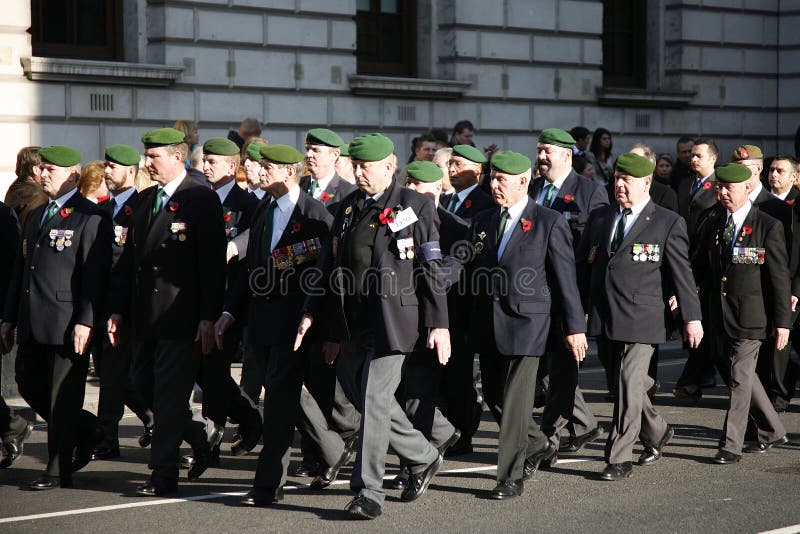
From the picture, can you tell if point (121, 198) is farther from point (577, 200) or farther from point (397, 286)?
point (577, 200)

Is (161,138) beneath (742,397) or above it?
above

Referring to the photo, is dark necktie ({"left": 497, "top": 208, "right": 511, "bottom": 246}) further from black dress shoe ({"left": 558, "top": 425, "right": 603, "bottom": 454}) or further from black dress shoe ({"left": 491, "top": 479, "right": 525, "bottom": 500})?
black dress shoe ({"left": 558, "top": 425, "right": 603, "bottom": 454})

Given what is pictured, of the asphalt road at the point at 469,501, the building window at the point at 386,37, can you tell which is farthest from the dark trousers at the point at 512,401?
the building window at the point at 386,37

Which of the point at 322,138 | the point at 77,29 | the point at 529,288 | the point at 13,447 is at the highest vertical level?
the point at 77,29

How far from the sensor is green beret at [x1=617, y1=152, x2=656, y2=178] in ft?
27.2

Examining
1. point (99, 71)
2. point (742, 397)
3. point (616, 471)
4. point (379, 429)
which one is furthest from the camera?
point (99, 71)

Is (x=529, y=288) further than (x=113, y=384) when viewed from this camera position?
No

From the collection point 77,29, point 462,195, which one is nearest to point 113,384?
point 462,195

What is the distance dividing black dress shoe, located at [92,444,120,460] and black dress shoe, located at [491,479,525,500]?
112 inches

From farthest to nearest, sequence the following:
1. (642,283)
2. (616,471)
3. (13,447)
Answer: (13,447) < (642,283) < (616,471)

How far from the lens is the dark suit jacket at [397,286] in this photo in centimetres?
712

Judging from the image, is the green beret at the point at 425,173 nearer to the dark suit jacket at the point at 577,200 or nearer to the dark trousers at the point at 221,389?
the dark suit jacket at the point at 577,200

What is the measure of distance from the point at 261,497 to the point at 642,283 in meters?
2.74

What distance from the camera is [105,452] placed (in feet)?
29.1
